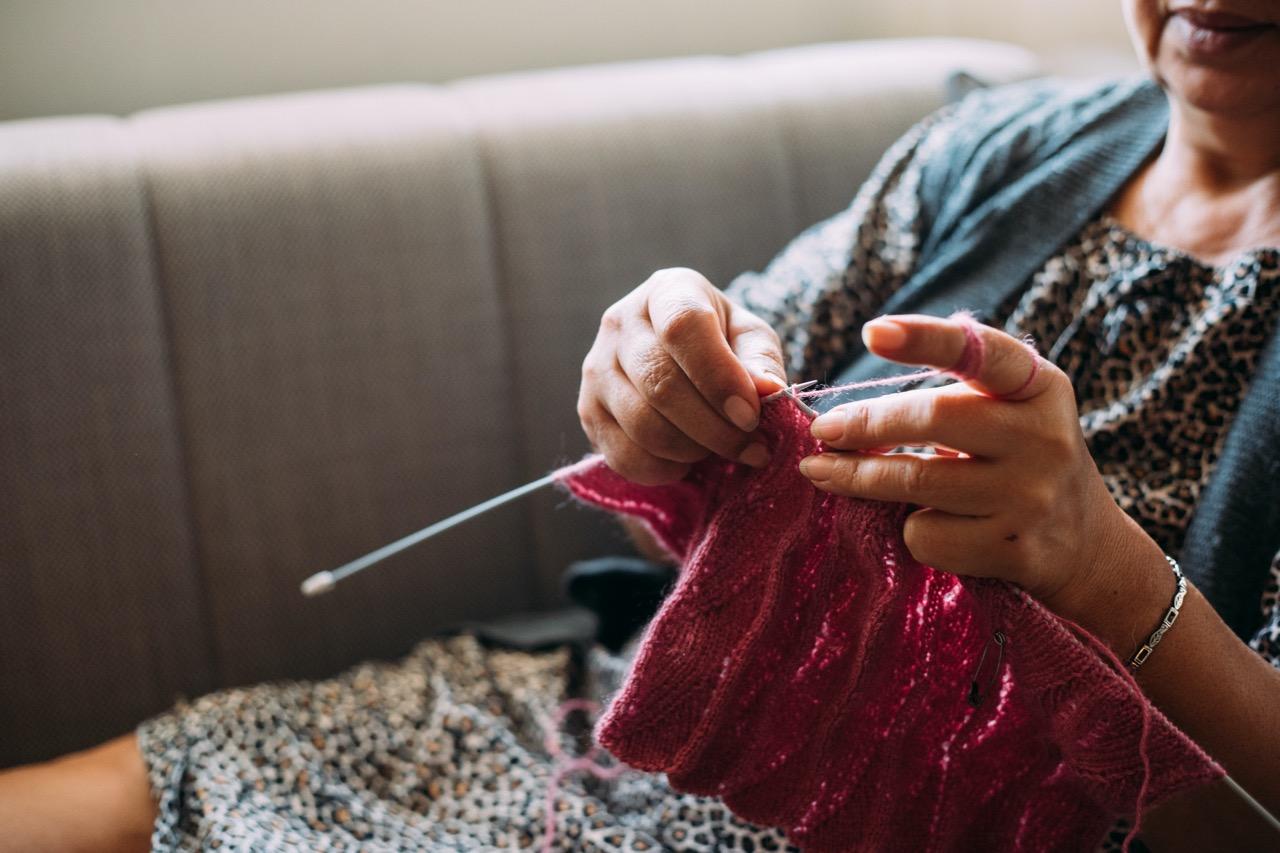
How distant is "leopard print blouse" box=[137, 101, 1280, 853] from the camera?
3.17ft

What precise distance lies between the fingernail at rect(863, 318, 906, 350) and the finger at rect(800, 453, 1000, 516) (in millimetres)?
102

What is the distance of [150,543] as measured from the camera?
1.32 metres

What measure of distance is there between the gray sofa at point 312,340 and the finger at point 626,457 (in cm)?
52

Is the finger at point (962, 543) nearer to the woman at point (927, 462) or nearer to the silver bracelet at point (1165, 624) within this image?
the woman at point (927, 462)

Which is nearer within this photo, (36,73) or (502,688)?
(502,688)

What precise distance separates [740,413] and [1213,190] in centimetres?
57

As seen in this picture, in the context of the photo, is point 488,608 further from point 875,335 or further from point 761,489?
point 875,335

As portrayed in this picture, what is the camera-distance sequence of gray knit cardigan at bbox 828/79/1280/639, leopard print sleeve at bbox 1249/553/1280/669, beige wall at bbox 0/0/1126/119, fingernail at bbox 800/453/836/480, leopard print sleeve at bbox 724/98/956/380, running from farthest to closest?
beige wall at bbox 0/0/1126/119 → leopard print sleeve at bbox 724/98/956/380 → gray knit cardigan at bbox 828/79/1280/639 → leopard print sleeve at bbox 1249/553/1280/669 → fingernail at bbox 800/453/836/480

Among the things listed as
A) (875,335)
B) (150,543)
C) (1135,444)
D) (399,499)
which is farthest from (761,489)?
(150,543)

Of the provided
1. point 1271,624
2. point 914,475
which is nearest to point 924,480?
point 914,475

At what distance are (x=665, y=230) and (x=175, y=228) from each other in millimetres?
617

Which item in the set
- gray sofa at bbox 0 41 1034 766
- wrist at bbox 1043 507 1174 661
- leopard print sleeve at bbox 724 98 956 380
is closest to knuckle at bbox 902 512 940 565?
wrist at bbox 1043 507 1174 661

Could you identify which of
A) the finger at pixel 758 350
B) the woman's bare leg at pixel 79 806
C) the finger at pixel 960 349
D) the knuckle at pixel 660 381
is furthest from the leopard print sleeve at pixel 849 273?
the woman's bare leg at pixel 79 806

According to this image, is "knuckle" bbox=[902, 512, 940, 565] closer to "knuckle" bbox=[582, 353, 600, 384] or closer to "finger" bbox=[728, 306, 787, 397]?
"finger" bbox=[728, 306, 787, 397]
